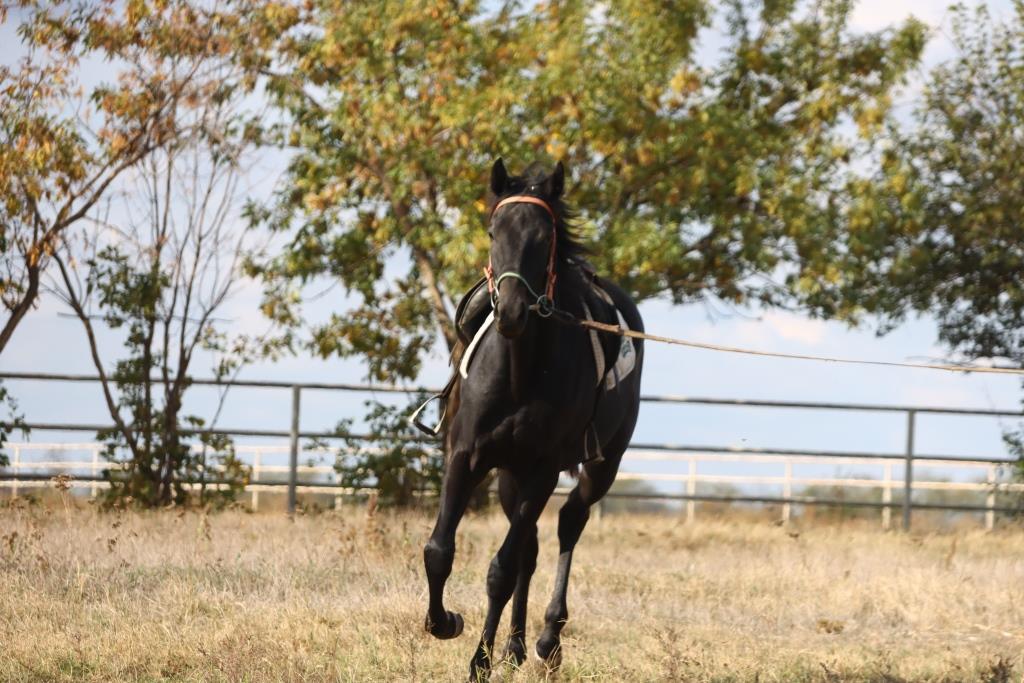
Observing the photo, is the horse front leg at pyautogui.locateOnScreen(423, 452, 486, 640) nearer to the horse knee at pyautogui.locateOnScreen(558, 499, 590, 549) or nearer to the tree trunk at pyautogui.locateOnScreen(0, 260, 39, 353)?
the horse knee at pyautogui.locateOnScreen(558, 499, 590, 549)

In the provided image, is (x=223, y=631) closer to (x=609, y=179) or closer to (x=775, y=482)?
(x=609, y=179)

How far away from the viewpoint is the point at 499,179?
6.04 meters

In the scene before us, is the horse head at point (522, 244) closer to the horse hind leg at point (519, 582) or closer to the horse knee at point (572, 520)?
the horse hind leg at point (519, 582)

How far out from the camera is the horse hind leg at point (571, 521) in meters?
7.06

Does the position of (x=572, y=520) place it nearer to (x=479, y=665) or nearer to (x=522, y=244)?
(x=479, y=665)

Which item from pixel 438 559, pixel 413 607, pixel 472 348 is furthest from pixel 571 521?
pixel 438 559

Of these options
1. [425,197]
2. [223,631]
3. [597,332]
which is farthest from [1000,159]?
[223,631]

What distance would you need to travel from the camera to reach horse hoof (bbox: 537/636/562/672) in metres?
6.51

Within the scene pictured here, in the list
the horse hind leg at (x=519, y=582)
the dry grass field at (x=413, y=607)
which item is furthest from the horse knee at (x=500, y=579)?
the dry grass field at (x=413, y=607)

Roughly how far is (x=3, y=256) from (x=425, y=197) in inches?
181

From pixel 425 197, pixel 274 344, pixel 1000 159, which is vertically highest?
pixel 1000 159

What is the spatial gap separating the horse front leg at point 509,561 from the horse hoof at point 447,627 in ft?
0.53

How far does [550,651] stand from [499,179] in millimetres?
2468

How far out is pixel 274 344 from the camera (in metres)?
14.8
